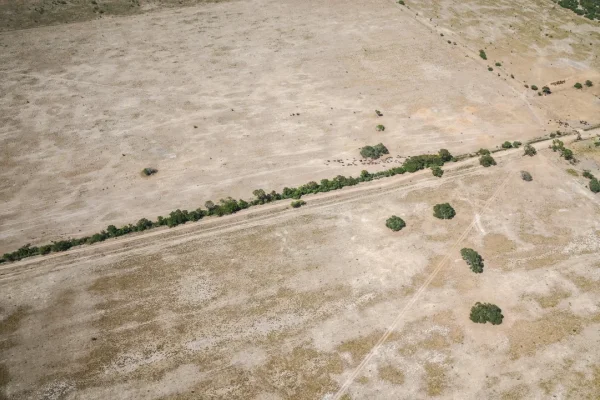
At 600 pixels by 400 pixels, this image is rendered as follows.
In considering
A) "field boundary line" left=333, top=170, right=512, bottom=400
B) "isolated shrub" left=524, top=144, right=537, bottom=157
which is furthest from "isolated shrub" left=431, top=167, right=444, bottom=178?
"isolated shrub" left=524, top=144, right=537, bottom=157

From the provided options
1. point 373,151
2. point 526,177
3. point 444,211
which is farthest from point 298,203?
point 526,177

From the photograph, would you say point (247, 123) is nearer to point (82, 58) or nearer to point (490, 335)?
point (82, 58)

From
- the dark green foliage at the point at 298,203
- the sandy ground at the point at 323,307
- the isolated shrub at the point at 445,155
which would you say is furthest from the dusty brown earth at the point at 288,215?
the isolated shrub at the point at 445,155

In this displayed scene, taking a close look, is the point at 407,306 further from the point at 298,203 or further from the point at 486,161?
the point at 486,161

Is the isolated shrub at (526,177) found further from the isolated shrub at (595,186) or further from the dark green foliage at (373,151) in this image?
the dark green foliage at (373,151)

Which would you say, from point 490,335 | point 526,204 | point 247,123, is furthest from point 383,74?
point 490,335

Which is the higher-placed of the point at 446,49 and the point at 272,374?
the point at 446,49

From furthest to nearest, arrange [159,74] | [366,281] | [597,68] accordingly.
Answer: [597,68]
[159,74]
[366,281]
